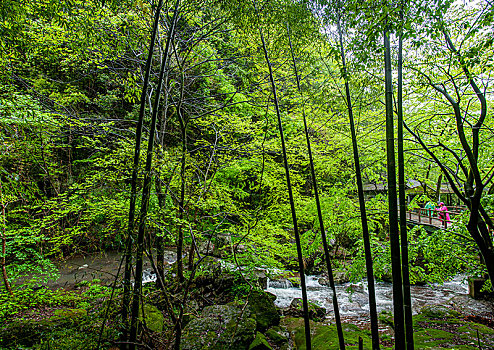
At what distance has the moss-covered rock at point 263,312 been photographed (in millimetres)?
4825

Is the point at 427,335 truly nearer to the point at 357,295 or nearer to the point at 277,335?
the point at 277,335

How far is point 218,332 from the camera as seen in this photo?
145 inches

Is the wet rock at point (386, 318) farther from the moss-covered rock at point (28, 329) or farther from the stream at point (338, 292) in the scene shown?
the moss-covered rock at point (28, 329)

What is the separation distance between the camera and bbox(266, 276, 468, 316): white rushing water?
22.1 ft

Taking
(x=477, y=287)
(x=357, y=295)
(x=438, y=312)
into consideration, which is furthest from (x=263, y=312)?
(x=477, y=287)

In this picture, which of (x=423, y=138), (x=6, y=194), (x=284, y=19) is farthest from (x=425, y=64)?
(x=6, y=194)

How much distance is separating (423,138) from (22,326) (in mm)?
7224

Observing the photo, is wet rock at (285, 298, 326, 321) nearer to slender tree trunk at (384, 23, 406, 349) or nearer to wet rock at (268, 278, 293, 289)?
wet rock at (268, 278, 293, 289)

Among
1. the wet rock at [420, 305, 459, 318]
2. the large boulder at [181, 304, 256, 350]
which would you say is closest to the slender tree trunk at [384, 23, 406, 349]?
the large boulder at [181, 304, 256, 350]

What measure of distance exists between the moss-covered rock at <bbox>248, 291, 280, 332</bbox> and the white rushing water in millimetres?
1817

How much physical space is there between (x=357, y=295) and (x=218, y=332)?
18.6 ft

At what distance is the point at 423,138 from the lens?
464 cm

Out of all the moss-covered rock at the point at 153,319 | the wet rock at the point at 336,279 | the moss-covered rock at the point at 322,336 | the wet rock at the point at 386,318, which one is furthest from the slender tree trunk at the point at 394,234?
the wet rock at the point at 336,279

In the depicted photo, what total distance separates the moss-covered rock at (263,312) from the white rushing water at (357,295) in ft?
5.96
